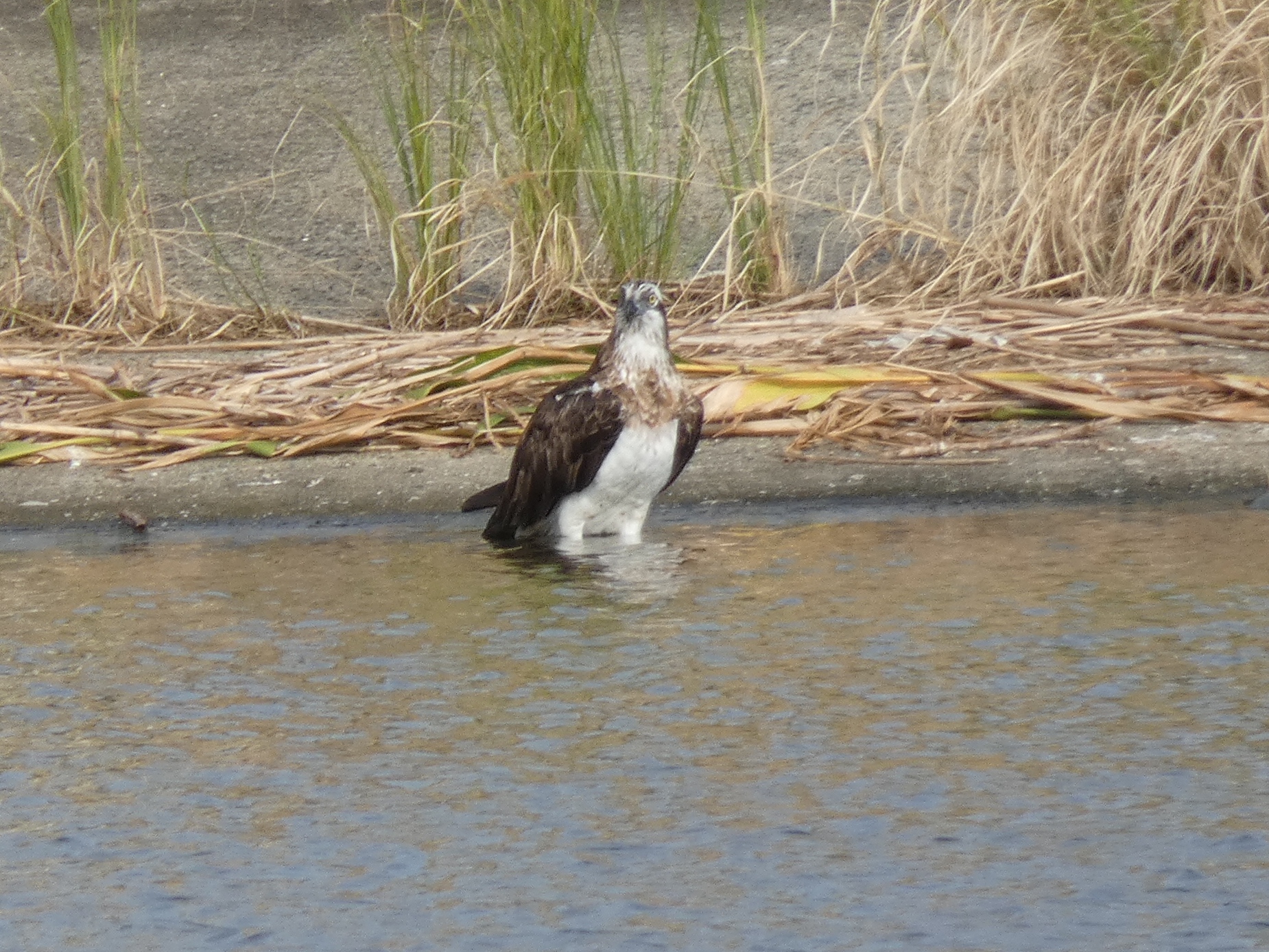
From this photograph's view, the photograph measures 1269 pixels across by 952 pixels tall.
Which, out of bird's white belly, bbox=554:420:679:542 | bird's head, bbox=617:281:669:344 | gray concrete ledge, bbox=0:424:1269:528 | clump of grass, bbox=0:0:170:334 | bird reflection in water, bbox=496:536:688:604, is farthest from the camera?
clump of grass, bbox=0:0:170:334

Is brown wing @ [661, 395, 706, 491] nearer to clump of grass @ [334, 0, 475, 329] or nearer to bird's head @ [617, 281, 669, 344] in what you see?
bird's head @ [617, 281, 669, 344]

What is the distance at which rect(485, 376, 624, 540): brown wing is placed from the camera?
6.46 m

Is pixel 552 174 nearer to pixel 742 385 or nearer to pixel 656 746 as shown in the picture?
pixel 742 385

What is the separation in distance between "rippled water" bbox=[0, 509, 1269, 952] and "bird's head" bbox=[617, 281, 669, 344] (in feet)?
2.43

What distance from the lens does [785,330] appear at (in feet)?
27.7

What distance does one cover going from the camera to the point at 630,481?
253 inches

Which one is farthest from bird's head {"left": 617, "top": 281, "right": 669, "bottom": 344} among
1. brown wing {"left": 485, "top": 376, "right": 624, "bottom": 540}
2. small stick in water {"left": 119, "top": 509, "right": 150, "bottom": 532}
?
small stick in water {"left": 119, "top": 509, "right": 150, "bottom": 532}

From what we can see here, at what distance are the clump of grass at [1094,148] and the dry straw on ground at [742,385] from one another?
1.35ft

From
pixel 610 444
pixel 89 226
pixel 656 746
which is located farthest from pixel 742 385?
pixel 656 746

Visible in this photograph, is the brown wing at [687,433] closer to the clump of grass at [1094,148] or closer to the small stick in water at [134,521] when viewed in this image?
the small stick in water at [134,521]

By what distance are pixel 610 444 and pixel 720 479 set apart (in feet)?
1.89

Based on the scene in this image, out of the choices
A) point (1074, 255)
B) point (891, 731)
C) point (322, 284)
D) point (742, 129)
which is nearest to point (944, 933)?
point (891, 731)

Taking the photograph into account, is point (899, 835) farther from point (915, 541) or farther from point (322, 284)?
point (322, 284)

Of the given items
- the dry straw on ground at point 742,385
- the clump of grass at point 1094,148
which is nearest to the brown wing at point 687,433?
the dry straw on ground at point 742,385
